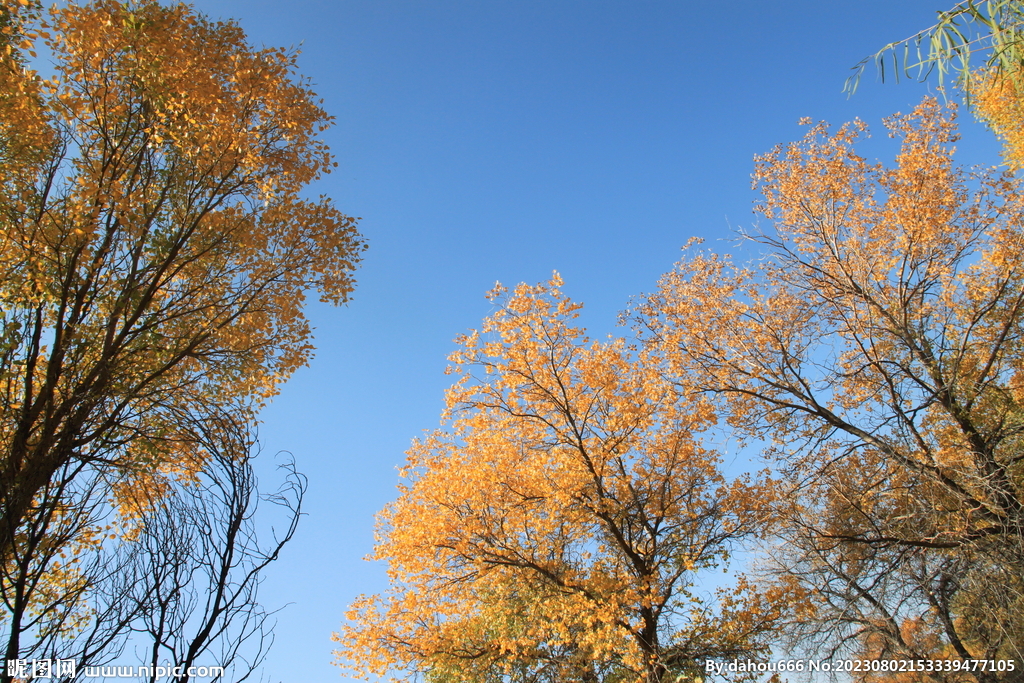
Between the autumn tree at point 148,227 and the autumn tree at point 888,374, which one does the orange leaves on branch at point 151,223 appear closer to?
the autumn tree at point 148,227

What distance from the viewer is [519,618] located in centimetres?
991

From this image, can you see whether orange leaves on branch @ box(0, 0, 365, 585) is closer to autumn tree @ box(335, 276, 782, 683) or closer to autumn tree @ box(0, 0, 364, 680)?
autumn tree @ box(0, 0, 364, 680)

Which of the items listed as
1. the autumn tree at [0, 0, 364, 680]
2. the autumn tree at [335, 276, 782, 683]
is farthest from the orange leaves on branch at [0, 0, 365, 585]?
the autumn tree at [335, 276, 782, 683]

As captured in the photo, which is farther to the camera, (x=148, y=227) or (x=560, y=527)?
(x=560, y=527)

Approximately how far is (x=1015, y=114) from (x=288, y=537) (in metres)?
14.3

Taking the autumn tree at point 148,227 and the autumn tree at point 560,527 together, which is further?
the autumn tree at point 560,527

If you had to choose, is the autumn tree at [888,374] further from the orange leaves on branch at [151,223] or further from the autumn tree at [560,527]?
the orange leaves on branch at [151,223]

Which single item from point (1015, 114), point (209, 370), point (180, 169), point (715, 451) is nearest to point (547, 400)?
point (715, 451)

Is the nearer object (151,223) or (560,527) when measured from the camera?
(151,223)

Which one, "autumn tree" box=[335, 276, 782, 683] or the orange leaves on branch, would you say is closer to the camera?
the orange leaves on branch

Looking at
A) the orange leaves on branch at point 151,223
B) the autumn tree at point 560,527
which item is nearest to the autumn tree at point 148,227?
the orange leaves on branch at point 151,223

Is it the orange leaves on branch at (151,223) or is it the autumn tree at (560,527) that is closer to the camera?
the orange leaves on branch at (151,223)

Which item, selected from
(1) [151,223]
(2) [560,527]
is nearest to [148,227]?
(1) [151,223]

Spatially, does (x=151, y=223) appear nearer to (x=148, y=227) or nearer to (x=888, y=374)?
(x=148, y=227)
